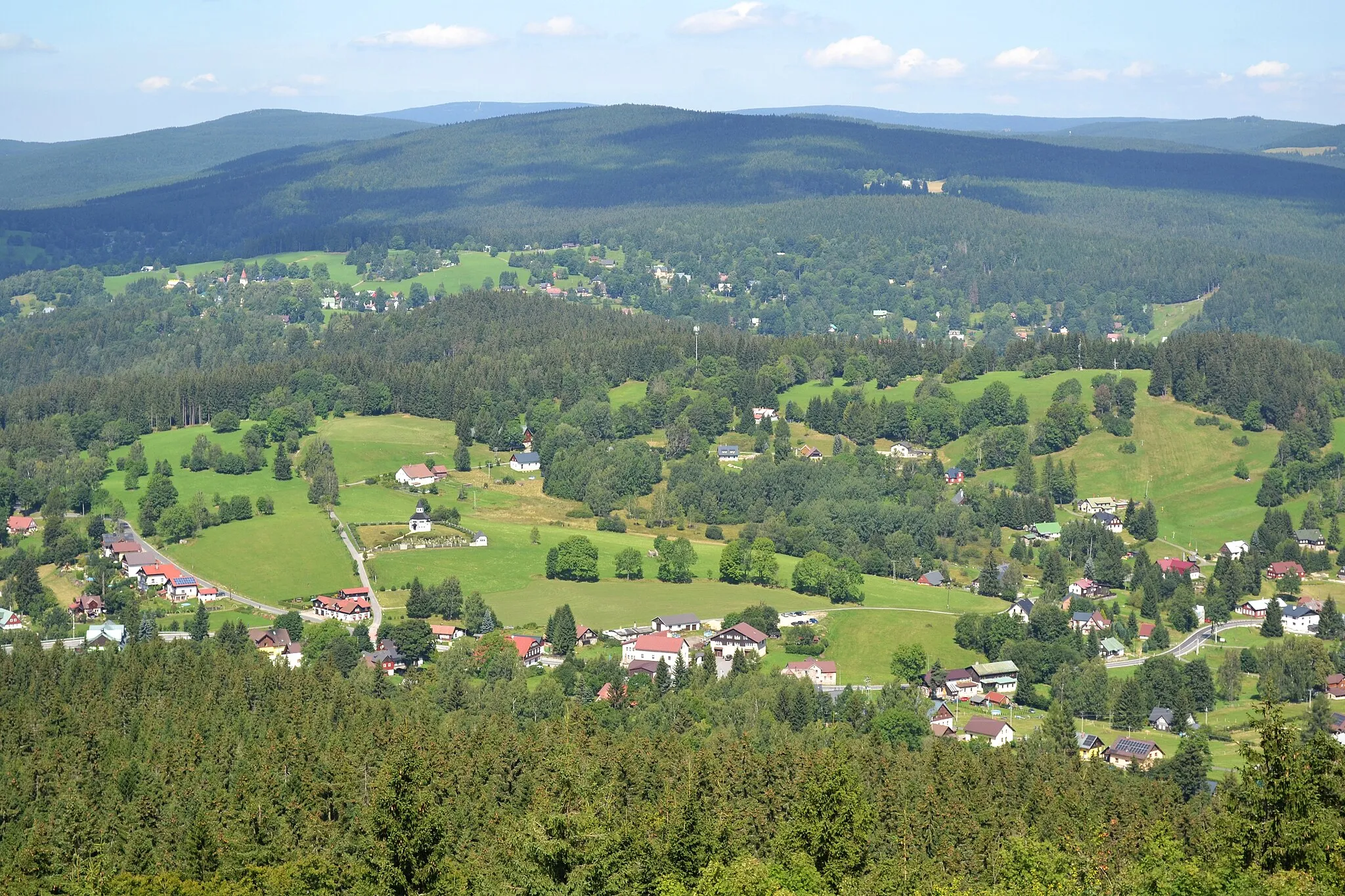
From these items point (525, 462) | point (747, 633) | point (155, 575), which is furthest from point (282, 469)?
point (747, 633)

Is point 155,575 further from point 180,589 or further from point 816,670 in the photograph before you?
point 816,670

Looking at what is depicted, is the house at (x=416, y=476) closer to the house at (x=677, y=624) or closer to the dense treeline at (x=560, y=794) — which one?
the house at (x=677, y=624)

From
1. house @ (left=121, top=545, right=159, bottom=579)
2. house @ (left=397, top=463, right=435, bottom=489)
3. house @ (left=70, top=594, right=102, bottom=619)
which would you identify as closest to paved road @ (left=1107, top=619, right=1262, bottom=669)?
house @ (left=397, top=463, right=435, bottom=489)

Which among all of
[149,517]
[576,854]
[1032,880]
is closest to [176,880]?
[576,854]

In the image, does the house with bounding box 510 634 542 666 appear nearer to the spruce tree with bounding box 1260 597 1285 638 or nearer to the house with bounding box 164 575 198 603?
the house with bounding box 164 575 198 603

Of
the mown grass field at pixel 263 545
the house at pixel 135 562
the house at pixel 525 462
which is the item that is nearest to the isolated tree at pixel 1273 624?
the mown grass field at pixel 263 545

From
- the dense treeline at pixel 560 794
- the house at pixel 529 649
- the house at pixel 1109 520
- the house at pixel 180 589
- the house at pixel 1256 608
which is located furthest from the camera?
the house at pixel 1109 520
